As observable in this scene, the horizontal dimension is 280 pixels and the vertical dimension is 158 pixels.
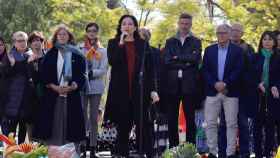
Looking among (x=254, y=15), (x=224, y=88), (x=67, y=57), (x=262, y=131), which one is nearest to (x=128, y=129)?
(x=67, y=57)

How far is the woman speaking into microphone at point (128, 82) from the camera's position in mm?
7934

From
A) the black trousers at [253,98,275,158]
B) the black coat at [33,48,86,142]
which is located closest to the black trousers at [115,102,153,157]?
the black coat at [33,48,86,142]

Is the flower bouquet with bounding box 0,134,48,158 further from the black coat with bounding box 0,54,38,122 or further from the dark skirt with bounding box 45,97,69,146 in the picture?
the black coat with bounding box 0,54,38,122

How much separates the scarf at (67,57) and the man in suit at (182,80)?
1296 mm

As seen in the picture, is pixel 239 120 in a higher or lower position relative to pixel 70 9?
lower

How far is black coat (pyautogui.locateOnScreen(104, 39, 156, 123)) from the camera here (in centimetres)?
794

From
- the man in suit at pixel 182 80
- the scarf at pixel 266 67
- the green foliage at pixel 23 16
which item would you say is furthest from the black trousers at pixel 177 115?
the green foliage at pixel 23 16

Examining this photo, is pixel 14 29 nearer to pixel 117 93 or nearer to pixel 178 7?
pixel 178 7

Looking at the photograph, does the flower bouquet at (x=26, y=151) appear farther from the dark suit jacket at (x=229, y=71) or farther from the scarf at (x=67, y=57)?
the dark suit jacket at (x=229, y=71)

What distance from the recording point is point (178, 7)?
59.3 feet

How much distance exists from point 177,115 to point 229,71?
35.6 inches

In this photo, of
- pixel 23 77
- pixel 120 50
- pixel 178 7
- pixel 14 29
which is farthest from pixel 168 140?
pixel 14 29

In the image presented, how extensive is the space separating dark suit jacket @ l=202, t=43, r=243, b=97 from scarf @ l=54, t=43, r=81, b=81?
5.59 feet

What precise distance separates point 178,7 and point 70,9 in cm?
454
